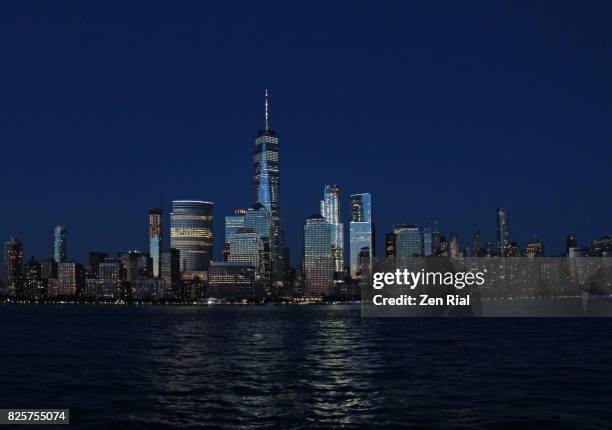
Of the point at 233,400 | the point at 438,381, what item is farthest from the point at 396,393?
the point at 233,400

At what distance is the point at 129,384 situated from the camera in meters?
47.0

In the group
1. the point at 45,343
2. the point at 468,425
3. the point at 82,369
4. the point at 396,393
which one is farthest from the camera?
the point at 45,343

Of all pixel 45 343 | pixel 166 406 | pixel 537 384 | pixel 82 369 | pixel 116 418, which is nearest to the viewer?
pixel 116 418

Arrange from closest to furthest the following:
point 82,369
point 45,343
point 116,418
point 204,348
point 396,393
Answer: point 116,418 < point 396,393 < point 82,369 < point 204,348 < point 45,343

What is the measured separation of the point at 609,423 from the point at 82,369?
37850 mm

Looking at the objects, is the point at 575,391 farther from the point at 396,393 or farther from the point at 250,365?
the point at 250,365

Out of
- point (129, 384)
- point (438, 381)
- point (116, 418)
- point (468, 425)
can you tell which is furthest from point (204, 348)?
point (468, 425)

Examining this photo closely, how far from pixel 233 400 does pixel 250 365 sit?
749 inches

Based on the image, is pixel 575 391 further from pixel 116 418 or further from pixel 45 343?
pixel 45 343

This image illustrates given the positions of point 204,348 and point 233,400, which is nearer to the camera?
point 233,400

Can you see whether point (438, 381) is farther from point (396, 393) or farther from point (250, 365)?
point (250, 365)

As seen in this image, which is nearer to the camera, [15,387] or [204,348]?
[15,387]

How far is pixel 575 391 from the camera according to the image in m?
42.2

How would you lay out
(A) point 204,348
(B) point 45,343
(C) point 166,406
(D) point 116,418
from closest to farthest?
(D) point 116,418 < (C) point 166,406 < (A) point 204,348 < (B) point 45,343
